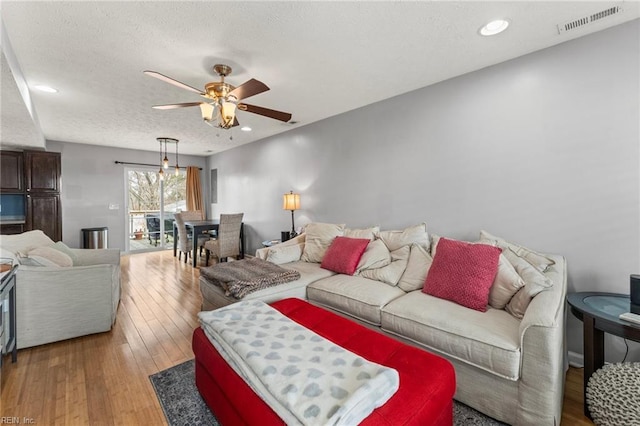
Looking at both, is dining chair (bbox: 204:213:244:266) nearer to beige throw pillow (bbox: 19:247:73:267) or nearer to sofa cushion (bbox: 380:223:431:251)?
beige throw pillow (bbox: 19:247:73:267)

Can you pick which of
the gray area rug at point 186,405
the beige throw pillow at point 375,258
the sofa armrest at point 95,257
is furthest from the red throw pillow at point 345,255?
the sofa armrest at point 95,257

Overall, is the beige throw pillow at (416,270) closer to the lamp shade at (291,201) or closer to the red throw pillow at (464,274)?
the red throw pillow at (464,274)

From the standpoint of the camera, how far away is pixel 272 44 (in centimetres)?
215

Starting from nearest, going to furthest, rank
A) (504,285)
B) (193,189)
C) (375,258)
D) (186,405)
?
(186,405), (504,285), (375,258), (193,189)

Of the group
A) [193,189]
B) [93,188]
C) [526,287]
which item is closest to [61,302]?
[526,287]

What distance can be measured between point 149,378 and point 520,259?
113 inches

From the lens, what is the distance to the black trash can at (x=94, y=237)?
18.4ft

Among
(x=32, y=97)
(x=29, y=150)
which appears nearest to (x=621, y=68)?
(x=32, y=97)

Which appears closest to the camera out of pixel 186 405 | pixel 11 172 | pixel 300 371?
pixel 300 371

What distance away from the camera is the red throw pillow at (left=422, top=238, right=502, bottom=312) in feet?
6.43

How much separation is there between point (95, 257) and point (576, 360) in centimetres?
499

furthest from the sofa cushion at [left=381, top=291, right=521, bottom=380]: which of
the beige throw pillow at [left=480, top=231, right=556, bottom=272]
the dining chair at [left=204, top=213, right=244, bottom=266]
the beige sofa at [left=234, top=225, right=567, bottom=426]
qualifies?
the dining chair at [left=204, top=213, right=244, bottom=266]

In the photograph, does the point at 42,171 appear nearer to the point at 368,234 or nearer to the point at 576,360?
the point at 368,234

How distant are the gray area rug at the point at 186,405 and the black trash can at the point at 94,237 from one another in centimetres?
501
